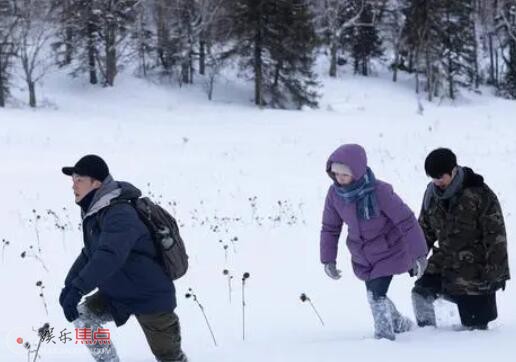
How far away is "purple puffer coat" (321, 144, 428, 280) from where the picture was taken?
416 cm

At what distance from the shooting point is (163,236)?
378 centimetres

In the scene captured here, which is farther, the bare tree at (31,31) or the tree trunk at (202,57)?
the tree trunk at (202,57)

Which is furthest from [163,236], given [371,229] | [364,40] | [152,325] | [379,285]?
[364,40]

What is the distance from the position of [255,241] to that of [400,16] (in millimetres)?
42685

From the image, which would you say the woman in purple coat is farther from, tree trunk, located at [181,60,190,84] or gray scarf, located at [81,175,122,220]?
tree trunk, located at [181,60,190,84]

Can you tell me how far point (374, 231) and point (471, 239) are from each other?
84 cm

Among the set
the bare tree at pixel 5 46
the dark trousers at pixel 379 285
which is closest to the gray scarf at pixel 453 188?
the dark trousers at pixel 379 285

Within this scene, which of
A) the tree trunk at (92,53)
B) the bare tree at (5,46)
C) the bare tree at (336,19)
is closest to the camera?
the bare tree at (5,46)

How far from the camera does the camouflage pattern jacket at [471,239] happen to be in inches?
177

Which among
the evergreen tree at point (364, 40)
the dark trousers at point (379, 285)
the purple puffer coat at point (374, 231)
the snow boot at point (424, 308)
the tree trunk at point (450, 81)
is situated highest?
the evergreen tree at point (364, 40)

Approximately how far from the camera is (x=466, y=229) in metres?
4.57

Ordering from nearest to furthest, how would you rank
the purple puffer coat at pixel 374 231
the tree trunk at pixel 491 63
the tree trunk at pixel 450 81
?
1. the purple puffer coat at pixel 374 231
2. the tree trunk at pixel 450 81
3. the tree trunk at pixel 491 63

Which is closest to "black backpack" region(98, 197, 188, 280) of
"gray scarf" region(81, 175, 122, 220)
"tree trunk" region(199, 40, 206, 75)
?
"gray scarf" region(81, 175, 122, 220)

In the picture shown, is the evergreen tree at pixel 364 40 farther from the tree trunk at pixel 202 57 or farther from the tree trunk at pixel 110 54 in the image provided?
the tree trunk at pixel 110 54
